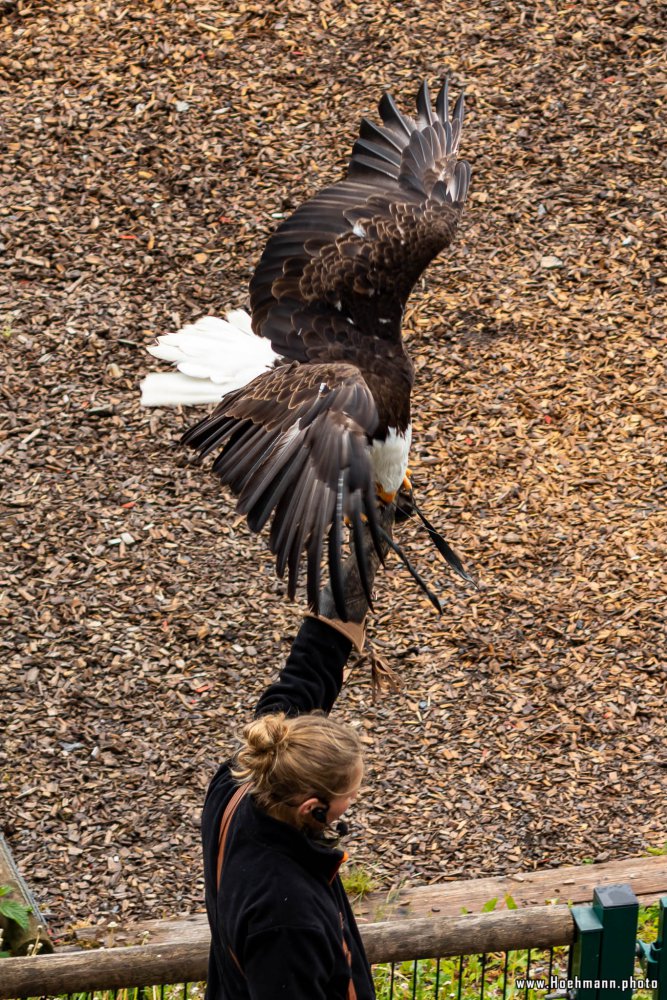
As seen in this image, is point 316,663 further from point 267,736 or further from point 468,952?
point 468,952

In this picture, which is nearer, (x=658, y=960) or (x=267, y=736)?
(x=267, y=736)

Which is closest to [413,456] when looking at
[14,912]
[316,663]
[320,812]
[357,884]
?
[357,884]

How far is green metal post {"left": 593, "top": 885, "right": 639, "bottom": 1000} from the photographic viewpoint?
2639mm

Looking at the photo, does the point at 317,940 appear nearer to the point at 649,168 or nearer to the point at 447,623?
the point at 447,623

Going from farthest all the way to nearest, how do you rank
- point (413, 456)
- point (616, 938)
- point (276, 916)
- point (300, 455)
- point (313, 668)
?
point (413, 456) < point (300, 455) < point (616, 938) < point (313, 668) < point (276, 916)

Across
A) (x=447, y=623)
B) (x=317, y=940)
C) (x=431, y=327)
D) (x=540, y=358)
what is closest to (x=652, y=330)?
(x=540, y=358)

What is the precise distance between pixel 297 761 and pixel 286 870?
181mm

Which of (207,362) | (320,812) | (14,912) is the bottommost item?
(14,912)

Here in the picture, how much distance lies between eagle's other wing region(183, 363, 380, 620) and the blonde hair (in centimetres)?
62

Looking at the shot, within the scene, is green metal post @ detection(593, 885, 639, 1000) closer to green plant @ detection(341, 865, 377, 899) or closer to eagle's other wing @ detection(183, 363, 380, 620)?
eagle's other wing @ detection(183, 363, 380, 620)

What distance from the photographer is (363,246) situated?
4.55m

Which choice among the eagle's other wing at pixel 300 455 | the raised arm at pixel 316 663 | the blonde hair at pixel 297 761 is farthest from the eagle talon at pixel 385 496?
the blonde hair at pixel 297 761

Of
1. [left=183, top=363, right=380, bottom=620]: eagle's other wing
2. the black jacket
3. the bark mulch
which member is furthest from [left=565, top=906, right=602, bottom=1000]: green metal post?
the bark mulch

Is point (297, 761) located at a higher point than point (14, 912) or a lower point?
higher
